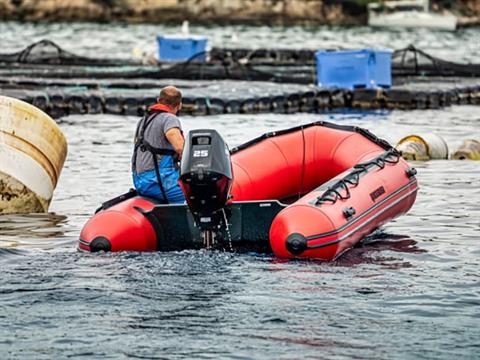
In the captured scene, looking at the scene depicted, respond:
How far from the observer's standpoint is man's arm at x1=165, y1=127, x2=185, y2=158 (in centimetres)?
1418

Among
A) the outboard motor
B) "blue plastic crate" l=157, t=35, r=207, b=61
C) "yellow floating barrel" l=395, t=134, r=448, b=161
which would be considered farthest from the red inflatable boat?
"blue plastic crate" l=157, t=35, r=207, b=61

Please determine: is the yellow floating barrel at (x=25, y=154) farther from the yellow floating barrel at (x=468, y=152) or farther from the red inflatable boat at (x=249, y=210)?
the yellow floating barrel at (x=468, y=152)

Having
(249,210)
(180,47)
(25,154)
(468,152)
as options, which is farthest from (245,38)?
(249,210)

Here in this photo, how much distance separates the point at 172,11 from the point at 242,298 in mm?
116459

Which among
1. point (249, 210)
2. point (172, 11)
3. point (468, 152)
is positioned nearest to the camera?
point (249, 210)

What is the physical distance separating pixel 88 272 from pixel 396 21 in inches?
4578

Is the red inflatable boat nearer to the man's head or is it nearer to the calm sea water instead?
the calm sea water

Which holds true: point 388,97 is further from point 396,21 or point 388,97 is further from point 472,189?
point 396,21

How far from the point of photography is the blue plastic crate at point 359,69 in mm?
34469

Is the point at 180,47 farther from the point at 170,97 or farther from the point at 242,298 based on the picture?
the point at 242,298

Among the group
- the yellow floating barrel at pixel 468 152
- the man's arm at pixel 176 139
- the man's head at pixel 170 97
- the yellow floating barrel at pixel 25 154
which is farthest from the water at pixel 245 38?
the man's arm at pixel 176 139

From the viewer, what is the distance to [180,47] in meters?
47.0

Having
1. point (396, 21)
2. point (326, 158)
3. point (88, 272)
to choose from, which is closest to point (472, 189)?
point (326, 158)

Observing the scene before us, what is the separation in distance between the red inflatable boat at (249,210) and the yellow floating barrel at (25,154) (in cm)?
252
